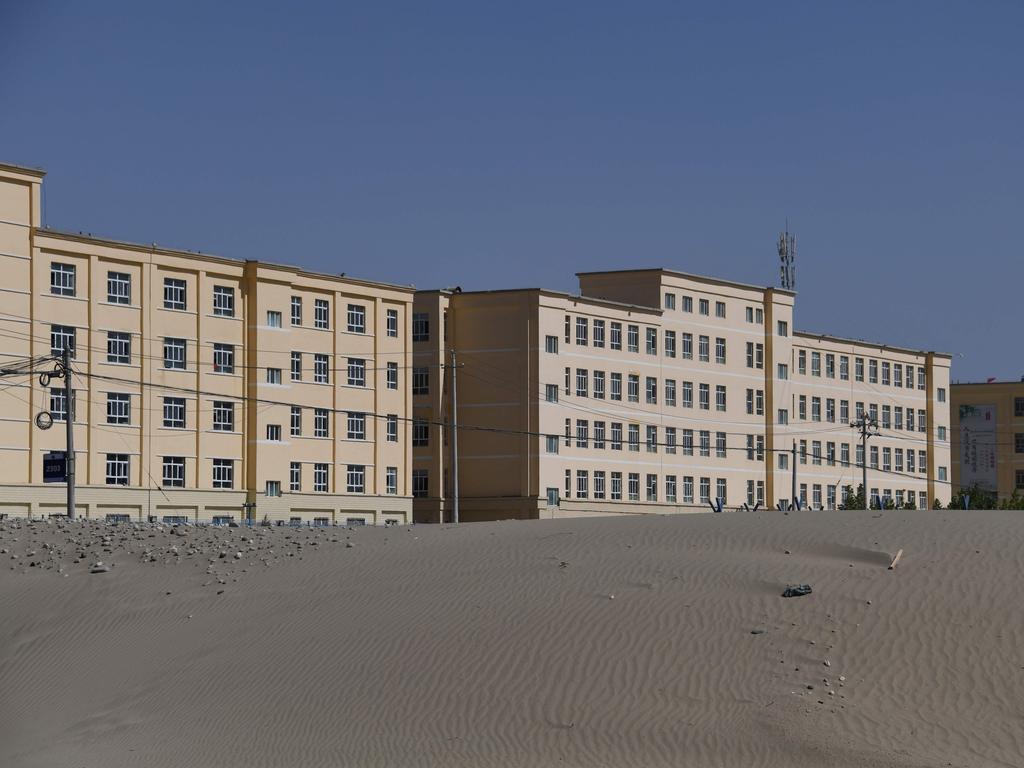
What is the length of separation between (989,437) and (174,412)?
82.7 meters

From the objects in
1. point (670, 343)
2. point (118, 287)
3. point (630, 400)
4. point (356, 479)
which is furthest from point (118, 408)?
point (670, 343)

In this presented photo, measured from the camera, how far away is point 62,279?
77938 millimetres

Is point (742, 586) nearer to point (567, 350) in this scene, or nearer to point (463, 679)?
point (463, 679)

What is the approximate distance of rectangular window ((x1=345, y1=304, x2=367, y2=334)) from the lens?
91938mm

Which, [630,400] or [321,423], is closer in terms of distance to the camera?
[321,423]

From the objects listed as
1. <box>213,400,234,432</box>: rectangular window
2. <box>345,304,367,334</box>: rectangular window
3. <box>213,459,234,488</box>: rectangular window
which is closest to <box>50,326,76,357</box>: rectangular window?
<box>213,400,234,432</box>: rectangular window

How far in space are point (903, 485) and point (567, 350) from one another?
40625 mm

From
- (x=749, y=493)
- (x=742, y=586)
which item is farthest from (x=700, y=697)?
(x=749, y=493)

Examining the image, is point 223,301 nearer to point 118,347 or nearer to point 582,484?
point 118,347

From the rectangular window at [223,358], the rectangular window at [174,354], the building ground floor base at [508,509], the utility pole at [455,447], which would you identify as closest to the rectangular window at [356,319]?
the utility pole at [455,447]

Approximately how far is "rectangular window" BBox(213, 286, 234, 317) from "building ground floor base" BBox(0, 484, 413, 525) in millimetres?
9211

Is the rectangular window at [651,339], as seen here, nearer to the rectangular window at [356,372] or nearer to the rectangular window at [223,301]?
the rectangular window at [356,372]

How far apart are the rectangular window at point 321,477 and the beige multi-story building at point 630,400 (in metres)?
10.4

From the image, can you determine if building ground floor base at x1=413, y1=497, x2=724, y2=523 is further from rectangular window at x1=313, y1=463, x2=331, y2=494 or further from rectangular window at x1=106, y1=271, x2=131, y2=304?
rectangular window at x1=106, y1=271, x2=131, y2=304
